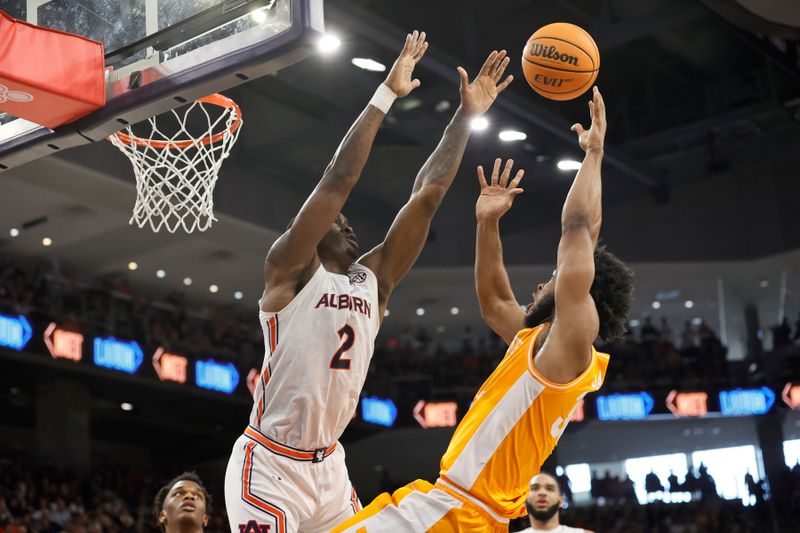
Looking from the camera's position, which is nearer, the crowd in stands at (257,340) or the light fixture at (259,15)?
the light fixture at (259,15)

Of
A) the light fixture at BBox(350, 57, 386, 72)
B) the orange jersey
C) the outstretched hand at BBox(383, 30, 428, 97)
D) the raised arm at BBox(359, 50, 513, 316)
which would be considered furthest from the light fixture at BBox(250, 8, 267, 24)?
the light fixture at BBox(350, 57, 386, 72)

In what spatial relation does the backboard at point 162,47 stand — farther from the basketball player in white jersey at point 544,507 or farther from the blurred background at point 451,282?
the blurred background at point 451,282

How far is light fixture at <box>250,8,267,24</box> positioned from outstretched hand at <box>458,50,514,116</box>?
2.68ft

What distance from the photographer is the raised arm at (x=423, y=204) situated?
4316mm

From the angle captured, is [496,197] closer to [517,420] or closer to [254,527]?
[517,420]

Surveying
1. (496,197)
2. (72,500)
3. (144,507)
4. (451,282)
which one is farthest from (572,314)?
(451,282)

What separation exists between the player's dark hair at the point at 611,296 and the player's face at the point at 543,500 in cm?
256

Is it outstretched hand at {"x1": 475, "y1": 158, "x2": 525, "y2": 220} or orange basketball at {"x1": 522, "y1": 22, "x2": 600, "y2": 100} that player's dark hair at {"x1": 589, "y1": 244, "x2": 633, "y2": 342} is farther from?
orange basketball at {"x1": 522, "y1": 22, "x2": 600, "y2": 100}

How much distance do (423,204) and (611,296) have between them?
92 centimetres

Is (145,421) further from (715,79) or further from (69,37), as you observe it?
(69,37)

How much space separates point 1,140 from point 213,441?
18720 millimetres

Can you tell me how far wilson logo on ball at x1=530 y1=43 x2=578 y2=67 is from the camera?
4.77 meters

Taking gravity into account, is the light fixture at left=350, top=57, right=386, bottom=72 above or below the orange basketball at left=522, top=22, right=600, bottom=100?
above

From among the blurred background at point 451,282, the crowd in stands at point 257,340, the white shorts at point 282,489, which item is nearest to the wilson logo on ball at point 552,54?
the white shorts at point 282,489
